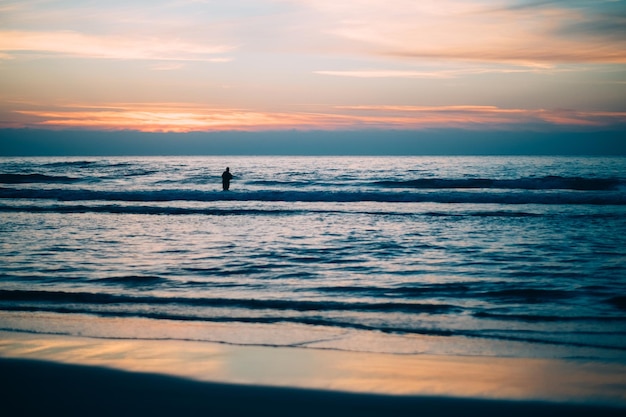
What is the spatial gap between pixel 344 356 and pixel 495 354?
5.56ft

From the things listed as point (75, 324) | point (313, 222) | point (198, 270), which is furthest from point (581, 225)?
point (75, 324)

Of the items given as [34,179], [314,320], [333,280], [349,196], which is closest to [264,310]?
[314,320]

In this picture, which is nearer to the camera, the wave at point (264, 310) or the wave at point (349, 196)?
the wave at point (264, 310)

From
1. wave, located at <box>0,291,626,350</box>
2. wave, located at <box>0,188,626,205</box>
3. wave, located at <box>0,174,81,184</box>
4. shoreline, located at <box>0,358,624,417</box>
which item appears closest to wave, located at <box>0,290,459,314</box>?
wave, located at <box>0,291,626,350</box>

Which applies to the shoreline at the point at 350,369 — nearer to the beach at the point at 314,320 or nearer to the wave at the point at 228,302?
the beach at the point at 314,320

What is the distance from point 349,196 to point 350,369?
87.5ft

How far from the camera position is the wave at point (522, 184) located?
38.8 meters

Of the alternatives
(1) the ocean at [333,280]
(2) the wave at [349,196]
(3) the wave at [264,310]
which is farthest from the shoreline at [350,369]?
(2) the wave at [349,196]

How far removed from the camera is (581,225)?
18906mm

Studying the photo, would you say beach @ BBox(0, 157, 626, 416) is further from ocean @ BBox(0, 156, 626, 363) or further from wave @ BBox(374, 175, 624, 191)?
wave @ BBox(374, 175, 624, 191)

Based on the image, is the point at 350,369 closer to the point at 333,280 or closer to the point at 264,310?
the point at 264,310

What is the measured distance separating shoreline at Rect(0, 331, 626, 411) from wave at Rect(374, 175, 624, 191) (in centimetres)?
3490

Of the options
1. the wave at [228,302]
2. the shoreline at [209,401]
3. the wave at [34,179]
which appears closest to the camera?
the shoreline at [209,401]

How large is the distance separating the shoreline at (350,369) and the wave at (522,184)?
114ft
